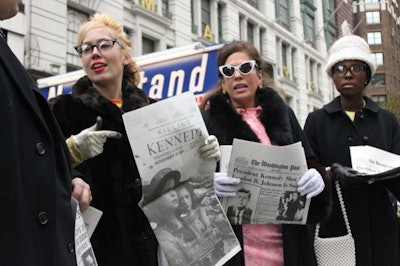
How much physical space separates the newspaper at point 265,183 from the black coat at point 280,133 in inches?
5.1

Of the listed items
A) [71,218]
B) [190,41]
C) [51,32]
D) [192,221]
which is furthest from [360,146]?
[190,41]

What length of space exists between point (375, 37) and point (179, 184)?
6691 centimetres

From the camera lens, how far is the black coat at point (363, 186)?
3.25 meters

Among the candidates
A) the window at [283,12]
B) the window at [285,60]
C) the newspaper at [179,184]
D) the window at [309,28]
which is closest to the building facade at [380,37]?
the window at [309,28]

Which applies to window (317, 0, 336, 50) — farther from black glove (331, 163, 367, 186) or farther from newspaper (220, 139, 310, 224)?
newspaper (220, 139, 310, 224)

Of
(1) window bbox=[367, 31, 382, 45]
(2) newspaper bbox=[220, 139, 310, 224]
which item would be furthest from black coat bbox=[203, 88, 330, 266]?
(1) window bbox=[367, 31, 382, 45]

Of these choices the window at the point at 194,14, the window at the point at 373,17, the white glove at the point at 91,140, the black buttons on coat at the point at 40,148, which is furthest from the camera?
the window at the point at 373,17

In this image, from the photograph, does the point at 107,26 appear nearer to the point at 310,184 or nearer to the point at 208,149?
the point at 208,149

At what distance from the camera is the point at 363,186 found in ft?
10.8

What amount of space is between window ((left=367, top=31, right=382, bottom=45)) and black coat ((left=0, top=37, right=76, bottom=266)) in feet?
219

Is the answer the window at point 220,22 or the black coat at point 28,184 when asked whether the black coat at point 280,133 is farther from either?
the window at point 220,22

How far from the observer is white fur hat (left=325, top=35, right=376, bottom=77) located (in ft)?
11.6

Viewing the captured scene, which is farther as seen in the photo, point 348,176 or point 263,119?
point 348,176

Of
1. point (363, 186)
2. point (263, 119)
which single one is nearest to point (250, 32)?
point (363, 186)
